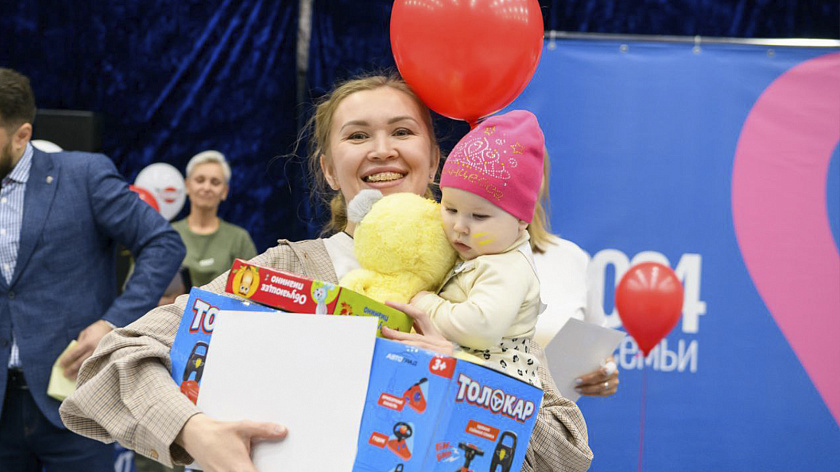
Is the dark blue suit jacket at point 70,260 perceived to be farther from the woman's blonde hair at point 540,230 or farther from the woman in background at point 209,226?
the woman in background at point 209,226

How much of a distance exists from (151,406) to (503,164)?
2.00 feet

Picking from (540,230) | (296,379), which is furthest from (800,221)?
(296,379)

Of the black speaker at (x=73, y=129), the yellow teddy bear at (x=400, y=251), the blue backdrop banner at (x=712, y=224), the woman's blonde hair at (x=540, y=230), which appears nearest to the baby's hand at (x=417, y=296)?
the yellow teddy bear at (x=400, y=251)

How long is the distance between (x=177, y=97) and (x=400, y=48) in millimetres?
3559

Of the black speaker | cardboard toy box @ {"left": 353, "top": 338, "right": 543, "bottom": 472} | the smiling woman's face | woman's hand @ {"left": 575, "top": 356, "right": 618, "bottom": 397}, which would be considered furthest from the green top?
cardboard toy box @ {"left": 353, "top": 338, "right": 543, "bottom": 472}

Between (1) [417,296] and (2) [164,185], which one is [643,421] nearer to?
(1) [417,296]

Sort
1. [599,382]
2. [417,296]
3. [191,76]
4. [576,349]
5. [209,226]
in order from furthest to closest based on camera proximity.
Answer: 1. [191,76]
2. [209,226]
3. [599,382]
4. [576,349]
5. [417,296]

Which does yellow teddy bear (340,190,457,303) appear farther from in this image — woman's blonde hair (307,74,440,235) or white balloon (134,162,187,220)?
white balloon (134,162,187,220)

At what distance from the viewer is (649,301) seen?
299 centimetres

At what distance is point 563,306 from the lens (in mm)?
2627

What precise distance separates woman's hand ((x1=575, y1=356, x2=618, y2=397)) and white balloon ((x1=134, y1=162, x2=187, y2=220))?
9.70ft

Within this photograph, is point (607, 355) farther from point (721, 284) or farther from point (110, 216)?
point (110, 216)

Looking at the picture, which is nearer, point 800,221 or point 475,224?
point 475,224

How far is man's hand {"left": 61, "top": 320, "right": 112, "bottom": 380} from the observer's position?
8.70 feet
